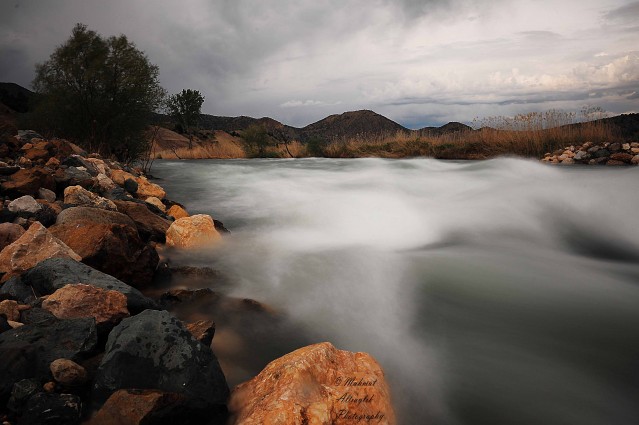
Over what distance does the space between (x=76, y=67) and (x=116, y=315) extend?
1789 centimetres

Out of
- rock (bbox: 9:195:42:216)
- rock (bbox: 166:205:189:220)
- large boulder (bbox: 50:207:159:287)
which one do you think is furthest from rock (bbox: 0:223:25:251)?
rock (bbox: 166:205:189:220)

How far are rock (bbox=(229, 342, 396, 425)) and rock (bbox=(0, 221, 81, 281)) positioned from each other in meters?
2.03

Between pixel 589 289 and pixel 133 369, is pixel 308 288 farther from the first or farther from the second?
pixel 589 289

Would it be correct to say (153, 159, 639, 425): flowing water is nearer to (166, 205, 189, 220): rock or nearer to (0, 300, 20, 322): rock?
(166, 205, 189, 220): rock

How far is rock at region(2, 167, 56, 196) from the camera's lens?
440 cm

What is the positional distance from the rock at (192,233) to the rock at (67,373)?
3084 mm

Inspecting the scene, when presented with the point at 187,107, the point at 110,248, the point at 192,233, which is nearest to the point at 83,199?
the point at 192,233

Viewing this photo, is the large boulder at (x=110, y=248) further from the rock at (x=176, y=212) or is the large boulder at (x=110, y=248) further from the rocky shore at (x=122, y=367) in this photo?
the rock at (x=176, y=212)

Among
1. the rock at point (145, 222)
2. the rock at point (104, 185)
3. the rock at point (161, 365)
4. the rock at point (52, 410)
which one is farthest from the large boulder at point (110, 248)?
the rock at point (104, 185)

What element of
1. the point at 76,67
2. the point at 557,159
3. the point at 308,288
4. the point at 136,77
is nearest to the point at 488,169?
the point at 557,159

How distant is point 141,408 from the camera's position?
162 centimetres

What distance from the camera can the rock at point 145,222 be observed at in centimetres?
484

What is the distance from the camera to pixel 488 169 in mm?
12562

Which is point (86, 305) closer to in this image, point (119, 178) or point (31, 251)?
point (31, 251)
